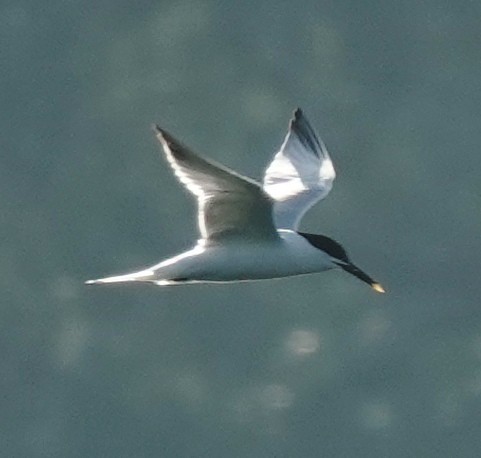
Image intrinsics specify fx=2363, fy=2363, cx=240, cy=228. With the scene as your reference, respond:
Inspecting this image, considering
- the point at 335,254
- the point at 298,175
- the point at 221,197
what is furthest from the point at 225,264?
the point at 298,175

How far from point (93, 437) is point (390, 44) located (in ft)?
15.2

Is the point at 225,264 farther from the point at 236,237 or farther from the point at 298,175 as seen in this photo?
the point at 298,175

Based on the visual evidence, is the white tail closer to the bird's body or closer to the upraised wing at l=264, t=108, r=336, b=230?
the bird's body

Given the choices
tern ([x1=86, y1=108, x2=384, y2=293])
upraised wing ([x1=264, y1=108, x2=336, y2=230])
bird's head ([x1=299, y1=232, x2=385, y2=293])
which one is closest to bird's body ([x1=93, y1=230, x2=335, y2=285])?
tern ([x1=86, y1=108, x2=384, y2=293])

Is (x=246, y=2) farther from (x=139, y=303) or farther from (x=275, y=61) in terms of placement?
(x=139, y=303)

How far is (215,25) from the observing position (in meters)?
22.8

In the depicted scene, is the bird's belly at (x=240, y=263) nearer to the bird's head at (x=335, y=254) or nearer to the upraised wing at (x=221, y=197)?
the upraised wing at (x=221, y=197)

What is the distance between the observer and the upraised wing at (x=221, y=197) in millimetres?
11359

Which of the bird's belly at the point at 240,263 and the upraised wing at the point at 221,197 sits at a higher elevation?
the upraised wing at the point at 221,197

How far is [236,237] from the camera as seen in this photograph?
486 inches

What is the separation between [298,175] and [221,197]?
1.99 meters

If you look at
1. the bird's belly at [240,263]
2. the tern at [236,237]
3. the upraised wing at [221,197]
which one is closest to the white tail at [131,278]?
the tern at [236,237]

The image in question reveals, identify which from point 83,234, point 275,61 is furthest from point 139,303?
point 275,61

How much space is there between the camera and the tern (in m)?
11.6
